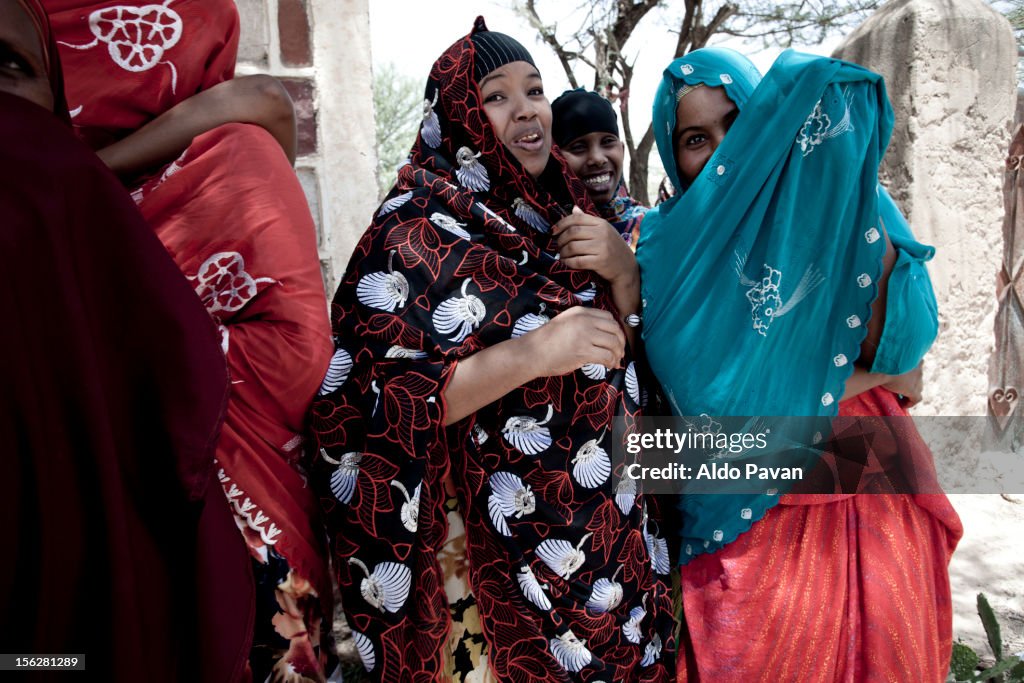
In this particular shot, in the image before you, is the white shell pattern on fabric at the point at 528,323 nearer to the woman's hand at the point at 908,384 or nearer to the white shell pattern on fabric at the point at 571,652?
the white shell pattern on fabric at the point at 571,652

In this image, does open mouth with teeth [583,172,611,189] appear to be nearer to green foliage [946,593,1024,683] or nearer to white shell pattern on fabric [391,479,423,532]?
white shell pattern on fabric [391,479,423,532]

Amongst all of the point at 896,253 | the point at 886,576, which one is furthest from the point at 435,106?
the point at 886,576

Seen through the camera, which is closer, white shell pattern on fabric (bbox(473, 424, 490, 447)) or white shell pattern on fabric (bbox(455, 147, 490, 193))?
white shell pattern on fabric (bbox(473, 424, 490, 447))

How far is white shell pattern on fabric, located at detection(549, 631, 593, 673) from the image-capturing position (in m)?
1.54

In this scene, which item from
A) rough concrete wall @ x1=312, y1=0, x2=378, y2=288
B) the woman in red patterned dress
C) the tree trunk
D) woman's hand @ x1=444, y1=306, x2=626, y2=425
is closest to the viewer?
the woman in red patterned dress

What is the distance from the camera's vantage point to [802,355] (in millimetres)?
1608

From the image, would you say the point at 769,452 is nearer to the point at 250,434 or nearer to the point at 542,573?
the point at 542,573

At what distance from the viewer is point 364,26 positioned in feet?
8.86

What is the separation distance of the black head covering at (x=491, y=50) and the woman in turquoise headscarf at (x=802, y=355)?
396 mm

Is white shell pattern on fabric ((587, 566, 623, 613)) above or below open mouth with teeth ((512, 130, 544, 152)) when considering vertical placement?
below

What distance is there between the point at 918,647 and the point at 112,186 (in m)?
1.80

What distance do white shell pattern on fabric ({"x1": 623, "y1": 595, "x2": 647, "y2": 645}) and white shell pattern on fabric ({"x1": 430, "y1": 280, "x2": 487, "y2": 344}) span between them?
74 cm

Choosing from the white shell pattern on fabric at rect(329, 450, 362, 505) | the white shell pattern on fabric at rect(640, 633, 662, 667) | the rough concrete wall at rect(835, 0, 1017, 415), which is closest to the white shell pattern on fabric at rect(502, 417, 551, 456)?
the white shell pattern on fabric at rect(329, 450, 362, 505)

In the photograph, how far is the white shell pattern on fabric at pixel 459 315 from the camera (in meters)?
1.54
